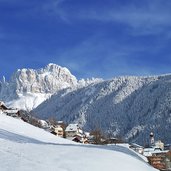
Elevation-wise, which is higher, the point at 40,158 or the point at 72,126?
the point at 72,126

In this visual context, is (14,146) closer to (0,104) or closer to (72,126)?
(0,104)

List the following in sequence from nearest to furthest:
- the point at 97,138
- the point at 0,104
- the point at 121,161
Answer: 1. the point at 121,161
2. the point at 0,104
3. the point at 97,138

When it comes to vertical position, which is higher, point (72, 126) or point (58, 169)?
point (72, 126)

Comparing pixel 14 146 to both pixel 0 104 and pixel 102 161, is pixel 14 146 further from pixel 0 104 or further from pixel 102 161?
pixel 0 104

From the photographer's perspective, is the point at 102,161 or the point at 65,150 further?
the point at 65,150

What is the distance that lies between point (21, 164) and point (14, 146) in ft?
16.9

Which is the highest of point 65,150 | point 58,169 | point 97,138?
point 97,138

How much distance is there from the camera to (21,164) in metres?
19.8

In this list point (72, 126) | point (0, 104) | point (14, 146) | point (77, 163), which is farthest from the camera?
point (72, 126)

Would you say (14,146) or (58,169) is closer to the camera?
(58,169)

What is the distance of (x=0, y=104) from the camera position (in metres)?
114

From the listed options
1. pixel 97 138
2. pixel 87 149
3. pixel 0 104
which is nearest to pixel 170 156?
pixel 97 138

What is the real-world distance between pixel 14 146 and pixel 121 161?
5.27 m

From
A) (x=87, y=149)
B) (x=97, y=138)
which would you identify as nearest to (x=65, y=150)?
(x=87, y=149)
